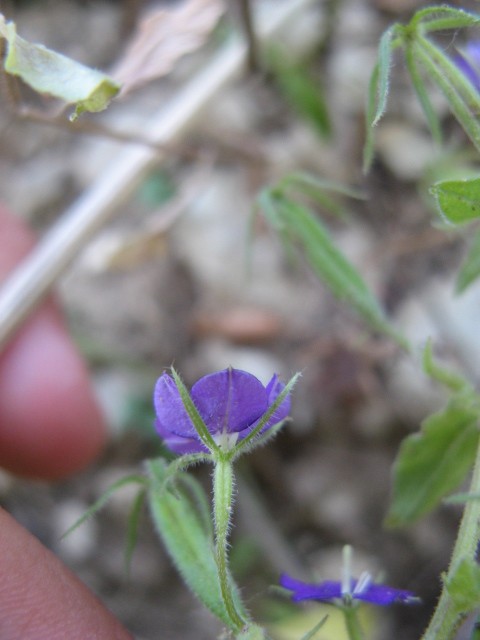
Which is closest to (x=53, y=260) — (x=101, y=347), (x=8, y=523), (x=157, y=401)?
(x=101, y=347)

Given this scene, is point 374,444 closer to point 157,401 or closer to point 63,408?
point 63,408

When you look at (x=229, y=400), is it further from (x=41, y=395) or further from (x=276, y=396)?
(x=41, y=395)

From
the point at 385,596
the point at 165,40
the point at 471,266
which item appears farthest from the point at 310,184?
the point at 385,596

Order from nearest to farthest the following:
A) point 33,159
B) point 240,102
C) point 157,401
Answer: point 157,401, point 240,102, point 33,159

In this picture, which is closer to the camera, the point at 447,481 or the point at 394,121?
the point at 447,481

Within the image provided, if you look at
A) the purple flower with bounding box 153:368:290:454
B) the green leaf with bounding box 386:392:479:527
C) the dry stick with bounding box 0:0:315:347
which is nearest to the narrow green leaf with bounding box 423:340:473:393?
the green leaf with bounding box 386:392:479:527
